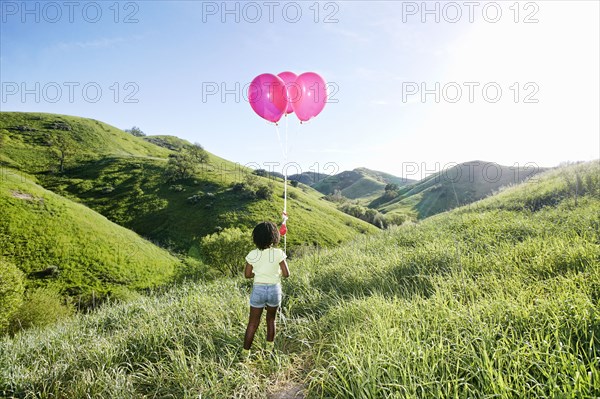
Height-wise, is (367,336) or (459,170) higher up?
(459,170)

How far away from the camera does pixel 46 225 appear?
4359 cm

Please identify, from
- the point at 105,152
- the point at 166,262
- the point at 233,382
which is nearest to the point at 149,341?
the point at 233,382

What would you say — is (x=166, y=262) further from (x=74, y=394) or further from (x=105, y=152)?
(x=105, y=152)

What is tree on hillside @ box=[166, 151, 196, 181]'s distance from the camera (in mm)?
78062

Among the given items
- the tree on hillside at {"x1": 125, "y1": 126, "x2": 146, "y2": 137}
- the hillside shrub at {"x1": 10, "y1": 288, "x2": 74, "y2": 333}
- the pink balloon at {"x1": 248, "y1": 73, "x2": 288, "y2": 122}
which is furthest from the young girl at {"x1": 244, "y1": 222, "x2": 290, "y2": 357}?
the tree on hillside at {"x1": 125, "y1": 126, "x2": 146, "y2": 137}

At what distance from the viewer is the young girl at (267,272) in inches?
177

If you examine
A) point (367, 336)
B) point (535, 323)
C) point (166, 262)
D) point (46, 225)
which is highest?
point (535, 323)

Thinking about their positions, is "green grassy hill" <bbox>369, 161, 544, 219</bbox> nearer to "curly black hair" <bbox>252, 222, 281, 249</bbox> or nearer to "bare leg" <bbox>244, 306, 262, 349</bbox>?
"curly black hair" <bbox>252, 222, 281, 249</bbox>

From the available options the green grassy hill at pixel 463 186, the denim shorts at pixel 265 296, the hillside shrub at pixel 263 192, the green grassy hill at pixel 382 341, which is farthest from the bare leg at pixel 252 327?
the green grassy hill at pixel 463 186

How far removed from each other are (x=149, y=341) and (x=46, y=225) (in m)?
52.3

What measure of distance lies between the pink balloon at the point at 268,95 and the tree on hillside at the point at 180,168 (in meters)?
76.9

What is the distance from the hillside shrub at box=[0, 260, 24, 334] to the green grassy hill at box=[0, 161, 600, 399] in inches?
1008

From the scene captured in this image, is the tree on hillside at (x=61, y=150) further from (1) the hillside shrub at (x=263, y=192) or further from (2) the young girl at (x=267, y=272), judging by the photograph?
(2) the young girl at (x=267, y=272)

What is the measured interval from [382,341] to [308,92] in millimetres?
5938
